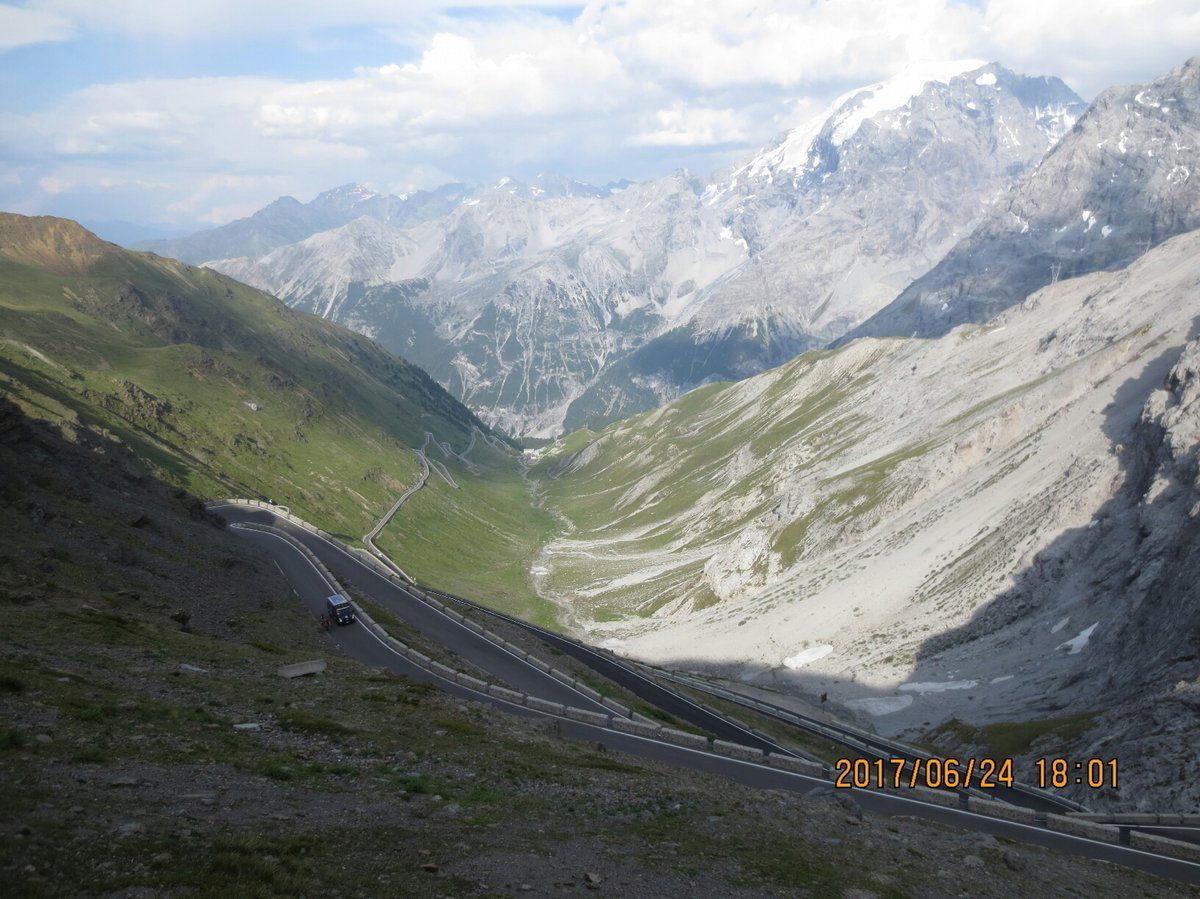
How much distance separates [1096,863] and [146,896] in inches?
1213

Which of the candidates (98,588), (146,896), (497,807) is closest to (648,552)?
(98,588)

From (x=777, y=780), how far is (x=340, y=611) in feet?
113

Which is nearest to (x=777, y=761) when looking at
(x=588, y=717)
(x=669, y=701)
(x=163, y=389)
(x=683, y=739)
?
(x=683, y=739)

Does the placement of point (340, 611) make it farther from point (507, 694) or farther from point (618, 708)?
point (618, 708)

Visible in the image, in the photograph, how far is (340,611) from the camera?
55000 millimetres

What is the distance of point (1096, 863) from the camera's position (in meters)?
27.2

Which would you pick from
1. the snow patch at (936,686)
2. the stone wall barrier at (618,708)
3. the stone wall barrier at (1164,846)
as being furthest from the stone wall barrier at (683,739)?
the snow patch at (936,686)

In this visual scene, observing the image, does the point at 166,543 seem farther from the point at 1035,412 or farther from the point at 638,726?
the point at 1035,412

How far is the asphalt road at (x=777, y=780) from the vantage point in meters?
29.0

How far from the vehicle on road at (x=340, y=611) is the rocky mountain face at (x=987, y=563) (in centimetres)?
4658

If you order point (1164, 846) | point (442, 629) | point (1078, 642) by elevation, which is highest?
point (1078, 642)

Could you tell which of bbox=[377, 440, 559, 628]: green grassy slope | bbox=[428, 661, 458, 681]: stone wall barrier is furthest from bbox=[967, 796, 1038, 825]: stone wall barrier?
bbox=[377, 440, 559, 628]: green grassy slope

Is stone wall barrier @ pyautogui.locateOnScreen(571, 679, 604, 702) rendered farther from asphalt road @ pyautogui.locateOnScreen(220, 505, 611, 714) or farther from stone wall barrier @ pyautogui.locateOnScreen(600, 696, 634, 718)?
stone wall barrier @ pyautogui.locateOnScreen(600, 696, 634, 718)

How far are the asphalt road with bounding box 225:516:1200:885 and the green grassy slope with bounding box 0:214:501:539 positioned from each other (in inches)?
2098
